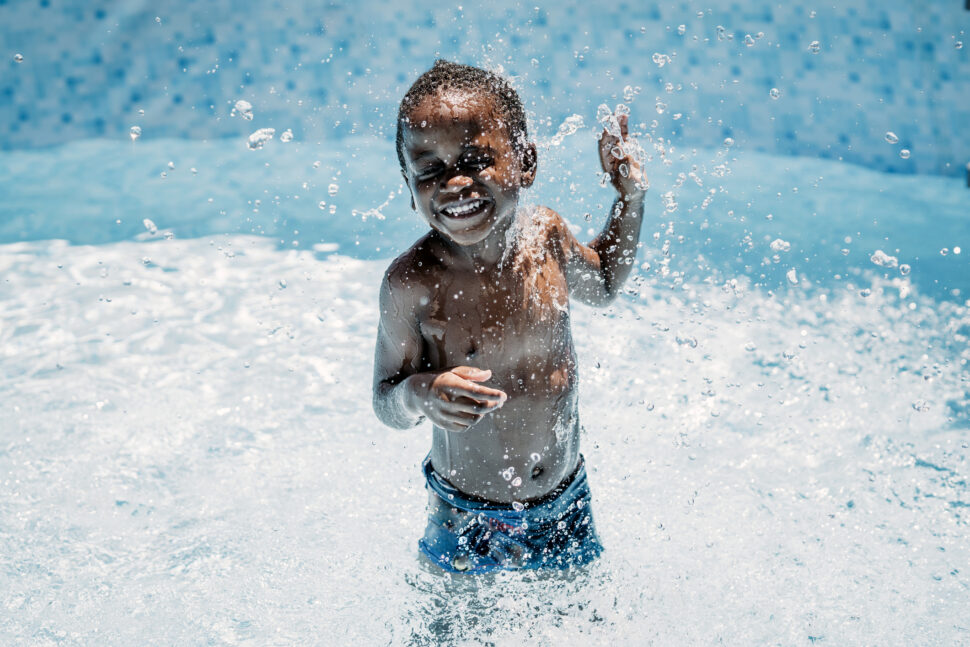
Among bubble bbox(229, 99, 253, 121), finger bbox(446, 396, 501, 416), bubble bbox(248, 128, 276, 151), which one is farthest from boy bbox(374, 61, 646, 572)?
bubble bbox(229, 99, 253, 121)

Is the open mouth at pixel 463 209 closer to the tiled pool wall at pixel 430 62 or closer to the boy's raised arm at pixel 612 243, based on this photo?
the boy's raised arm at pixel 612 243

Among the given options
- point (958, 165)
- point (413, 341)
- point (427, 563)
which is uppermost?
point (413, 341)

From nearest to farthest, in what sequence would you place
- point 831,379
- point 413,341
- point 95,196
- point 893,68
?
point 413,341 → point 831,379 → point 95,196 → point 893,68

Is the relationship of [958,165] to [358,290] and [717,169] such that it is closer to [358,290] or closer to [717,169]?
[717,169]

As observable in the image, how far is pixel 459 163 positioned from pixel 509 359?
40cm

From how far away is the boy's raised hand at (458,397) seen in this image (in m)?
1.58

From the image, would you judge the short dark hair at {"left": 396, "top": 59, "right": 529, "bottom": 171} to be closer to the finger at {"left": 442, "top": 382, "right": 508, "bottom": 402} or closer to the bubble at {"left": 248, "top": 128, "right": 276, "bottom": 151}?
the finger at {"left": 442, "top": 382, "right": 508, "bottom": 402}

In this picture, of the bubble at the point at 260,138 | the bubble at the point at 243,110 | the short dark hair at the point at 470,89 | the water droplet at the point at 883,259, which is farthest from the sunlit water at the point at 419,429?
the short dark hair at the point at 470,89

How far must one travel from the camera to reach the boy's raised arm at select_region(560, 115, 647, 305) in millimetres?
1993

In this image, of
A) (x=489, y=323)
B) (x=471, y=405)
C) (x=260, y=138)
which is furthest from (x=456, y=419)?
(x=260, y=138)

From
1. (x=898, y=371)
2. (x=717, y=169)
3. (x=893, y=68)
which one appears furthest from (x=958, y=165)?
(x=898, y=371)

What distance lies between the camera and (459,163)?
1.68 meters

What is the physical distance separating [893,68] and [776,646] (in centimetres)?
420

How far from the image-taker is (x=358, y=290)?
4.05m
